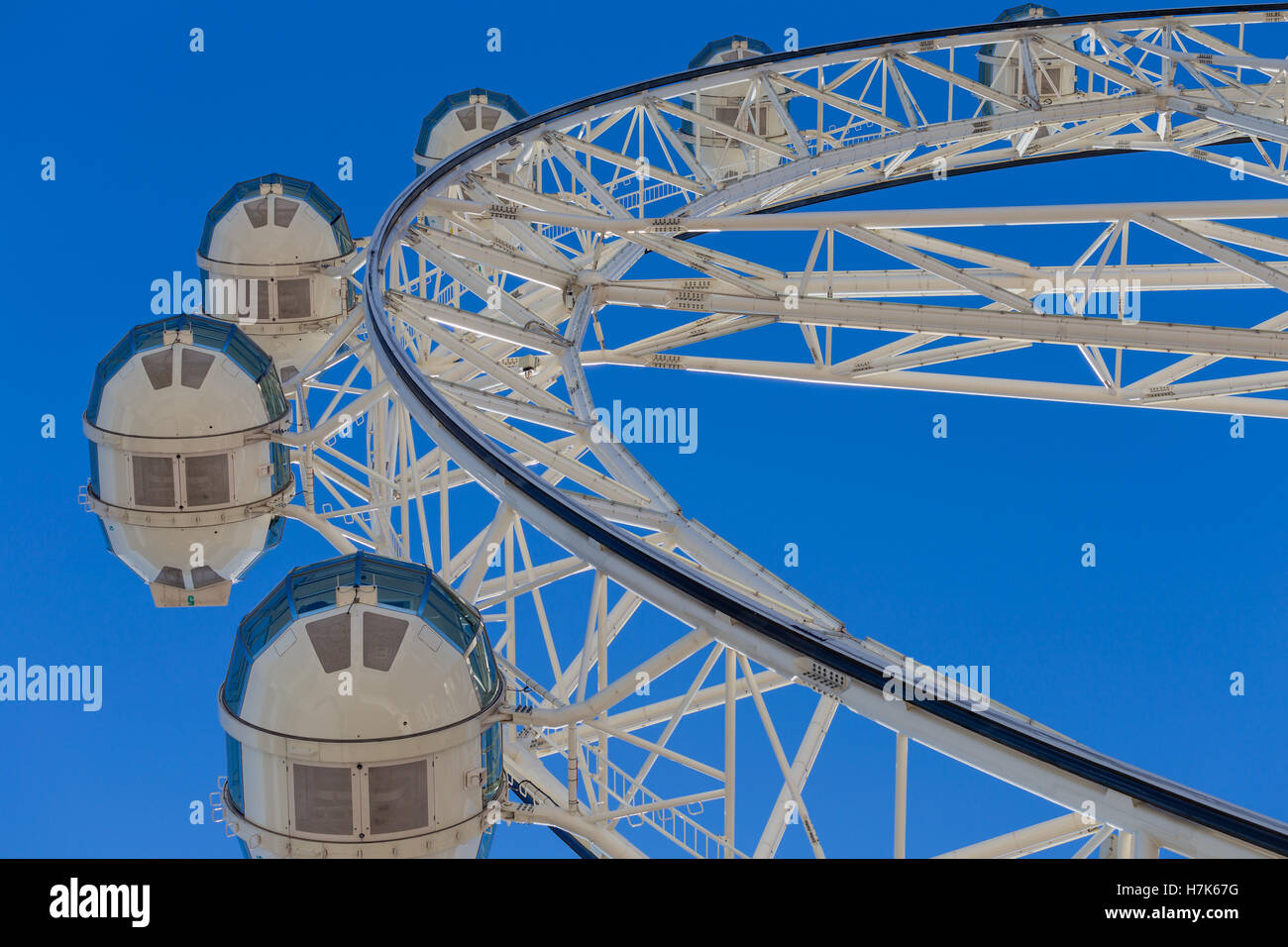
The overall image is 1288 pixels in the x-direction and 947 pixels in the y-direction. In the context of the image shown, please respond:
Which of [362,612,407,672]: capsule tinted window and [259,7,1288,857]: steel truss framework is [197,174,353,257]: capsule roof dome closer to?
[259,7,1288,857]: steel truss framework

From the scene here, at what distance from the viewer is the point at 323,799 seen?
756 inches

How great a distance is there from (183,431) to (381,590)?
10.9 m

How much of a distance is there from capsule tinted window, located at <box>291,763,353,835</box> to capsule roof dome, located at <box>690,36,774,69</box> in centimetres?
3163

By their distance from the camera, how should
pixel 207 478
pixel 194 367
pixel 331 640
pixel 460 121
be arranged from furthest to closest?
pixel 460 121 → pixel 194 367 → pixel 207 478 → pixel 331 640

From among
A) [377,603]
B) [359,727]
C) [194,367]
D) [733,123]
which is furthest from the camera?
[733,123]

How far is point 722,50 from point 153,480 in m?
23.7

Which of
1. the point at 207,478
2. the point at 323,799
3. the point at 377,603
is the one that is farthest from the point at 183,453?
the point at 323,799

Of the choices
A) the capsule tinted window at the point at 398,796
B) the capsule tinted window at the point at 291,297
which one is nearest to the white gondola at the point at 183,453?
the capsule tinted window at the point at 291,297

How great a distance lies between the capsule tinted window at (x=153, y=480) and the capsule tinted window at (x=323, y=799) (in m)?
11.8

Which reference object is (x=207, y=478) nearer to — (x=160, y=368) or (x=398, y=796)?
(x=160, y=368)

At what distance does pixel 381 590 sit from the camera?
66.4 ft

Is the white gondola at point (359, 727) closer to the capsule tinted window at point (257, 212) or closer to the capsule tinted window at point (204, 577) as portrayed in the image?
the capsule tinted window at point (204, 577)

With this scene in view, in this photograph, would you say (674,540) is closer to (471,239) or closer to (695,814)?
(695,814)

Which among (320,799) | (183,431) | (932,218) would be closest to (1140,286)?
(932,218)
